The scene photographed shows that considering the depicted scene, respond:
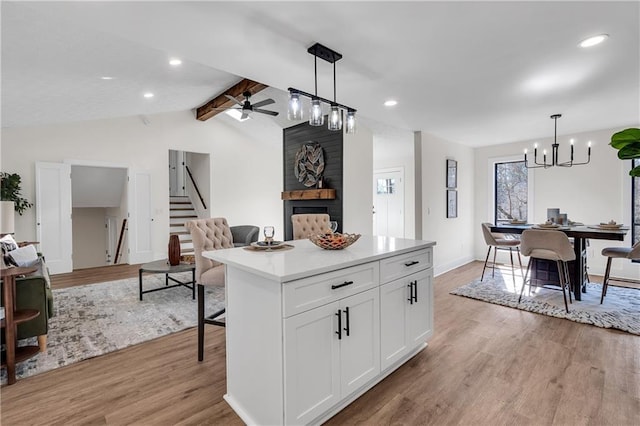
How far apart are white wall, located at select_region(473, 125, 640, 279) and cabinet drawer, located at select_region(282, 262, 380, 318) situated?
16.6 ft

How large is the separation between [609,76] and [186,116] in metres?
6.92

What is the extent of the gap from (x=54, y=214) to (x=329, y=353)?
597cm

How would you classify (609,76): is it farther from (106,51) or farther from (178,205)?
(178,205)

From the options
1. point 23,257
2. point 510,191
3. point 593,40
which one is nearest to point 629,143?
point 593,40

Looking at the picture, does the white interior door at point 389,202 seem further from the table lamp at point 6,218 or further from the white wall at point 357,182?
the table lamp at point 6,218

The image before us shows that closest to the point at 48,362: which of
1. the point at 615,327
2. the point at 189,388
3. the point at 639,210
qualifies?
the point at 189,388

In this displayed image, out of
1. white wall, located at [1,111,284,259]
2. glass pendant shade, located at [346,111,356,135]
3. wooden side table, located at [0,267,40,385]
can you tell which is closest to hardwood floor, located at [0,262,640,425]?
wooden side table, located at [0,267,40,385]

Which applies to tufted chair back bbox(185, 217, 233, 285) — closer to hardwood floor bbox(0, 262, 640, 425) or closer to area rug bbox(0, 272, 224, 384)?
hardwood floor bbox(0, 262, 640, 425)

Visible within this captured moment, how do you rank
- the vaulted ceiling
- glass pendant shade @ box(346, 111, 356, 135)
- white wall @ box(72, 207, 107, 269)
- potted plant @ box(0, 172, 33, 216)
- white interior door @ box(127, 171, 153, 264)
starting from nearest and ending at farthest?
the vaulted ceiling, glass pendant shade @ box(346, 111, 356, 135), potted plant @ box(0, 172, 33, 216), white interior door @ box(127, 171, 153, 264), white wall @ box(72, 207, 107, 269)

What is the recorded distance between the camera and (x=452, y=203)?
562cm

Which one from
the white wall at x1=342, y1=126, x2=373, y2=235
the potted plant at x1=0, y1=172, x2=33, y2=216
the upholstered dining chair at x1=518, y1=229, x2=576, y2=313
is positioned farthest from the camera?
the white wall at x1=342, y1=126, x2=373, y2=235

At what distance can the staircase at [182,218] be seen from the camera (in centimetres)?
708

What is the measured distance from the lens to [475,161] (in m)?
6.34

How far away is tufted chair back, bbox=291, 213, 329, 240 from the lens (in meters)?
3.60
